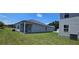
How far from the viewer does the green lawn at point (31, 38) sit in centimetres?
359

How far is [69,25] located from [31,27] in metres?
0.68

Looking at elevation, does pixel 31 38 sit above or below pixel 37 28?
below

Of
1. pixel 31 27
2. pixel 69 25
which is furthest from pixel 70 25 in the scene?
pixel 31 27

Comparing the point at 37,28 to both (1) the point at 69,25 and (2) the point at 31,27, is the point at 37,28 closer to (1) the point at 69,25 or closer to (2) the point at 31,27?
(2) the point at 31,27

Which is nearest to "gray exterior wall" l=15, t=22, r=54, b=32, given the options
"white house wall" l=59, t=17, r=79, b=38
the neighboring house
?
the neighboring house

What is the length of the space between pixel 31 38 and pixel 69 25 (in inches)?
28.4

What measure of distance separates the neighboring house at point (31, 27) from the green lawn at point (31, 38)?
74mm

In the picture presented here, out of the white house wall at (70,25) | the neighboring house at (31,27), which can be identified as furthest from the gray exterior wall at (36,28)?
the white house wall at (70,25)

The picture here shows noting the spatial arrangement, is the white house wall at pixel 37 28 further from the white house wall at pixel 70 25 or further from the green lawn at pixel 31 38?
the white house wall at pixel 70 25

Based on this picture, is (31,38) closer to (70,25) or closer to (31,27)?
(31,27)

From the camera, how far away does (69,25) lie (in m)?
Answer: 3.64

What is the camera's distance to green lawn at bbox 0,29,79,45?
3.59m
